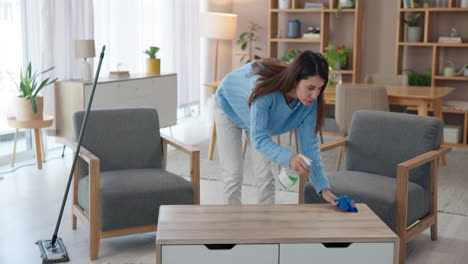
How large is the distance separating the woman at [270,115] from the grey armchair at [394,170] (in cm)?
42

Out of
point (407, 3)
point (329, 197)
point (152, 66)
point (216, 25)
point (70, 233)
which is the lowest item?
point (70, 233)

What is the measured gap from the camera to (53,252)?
335 centimetres

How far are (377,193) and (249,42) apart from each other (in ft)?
17.5

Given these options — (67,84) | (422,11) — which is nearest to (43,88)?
(67,84)

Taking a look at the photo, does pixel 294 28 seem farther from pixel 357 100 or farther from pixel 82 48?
pixel 82 48

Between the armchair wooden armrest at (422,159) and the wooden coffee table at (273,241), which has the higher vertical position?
the armchair wooden armrest at (422,159)

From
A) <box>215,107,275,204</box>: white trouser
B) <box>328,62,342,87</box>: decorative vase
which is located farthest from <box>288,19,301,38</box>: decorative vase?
<box>215,107,275,204</box>: white trouser

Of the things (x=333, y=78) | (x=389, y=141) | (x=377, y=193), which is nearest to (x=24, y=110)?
(x=333, y=78)

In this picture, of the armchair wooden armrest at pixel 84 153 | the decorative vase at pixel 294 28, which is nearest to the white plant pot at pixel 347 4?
the decorative vase at pixel 294 28

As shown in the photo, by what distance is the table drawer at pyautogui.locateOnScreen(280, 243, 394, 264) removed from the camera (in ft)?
7.79

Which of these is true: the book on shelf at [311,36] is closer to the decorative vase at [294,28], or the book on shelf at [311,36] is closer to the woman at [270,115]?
the decorative vase at [294,28]

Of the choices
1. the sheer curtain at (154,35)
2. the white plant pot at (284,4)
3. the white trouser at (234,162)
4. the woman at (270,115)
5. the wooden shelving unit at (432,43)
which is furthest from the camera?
the white plant pot at (284,4)

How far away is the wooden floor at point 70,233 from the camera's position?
3385mm

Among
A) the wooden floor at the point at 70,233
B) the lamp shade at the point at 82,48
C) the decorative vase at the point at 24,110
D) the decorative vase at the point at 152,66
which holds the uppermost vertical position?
the lamp shade at the point at 82,48
